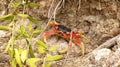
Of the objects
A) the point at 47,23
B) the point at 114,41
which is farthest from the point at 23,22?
the point at 114,41

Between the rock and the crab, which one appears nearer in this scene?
the rock

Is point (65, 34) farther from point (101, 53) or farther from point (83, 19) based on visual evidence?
point (101, 53)

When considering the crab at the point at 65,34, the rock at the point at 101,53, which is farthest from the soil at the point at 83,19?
the rock at the point at 101,53

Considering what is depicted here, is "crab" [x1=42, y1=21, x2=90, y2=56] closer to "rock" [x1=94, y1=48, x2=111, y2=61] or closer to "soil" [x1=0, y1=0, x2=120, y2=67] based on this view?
"soil" [x1=0, y1=0, x2=120, y2=67]

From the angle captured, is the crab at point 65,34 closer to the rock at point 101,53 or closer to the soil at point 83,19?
the soil at point 83,19

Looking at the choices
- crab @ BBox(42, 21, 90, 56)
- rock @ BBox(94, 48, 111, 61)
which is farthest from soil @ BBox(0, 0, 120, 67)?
rock @ BBox(94, 48, 111, 61)

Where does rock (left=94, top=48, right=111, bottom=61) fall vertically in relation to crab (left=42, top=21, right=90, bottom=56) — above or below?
below

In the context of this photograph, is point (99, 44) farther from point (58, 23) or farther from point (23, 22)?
point (23, 22)

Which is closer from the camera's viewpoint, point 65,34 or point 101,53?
point 101,53

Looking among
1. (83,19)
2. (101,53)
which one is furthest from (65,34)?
(101,53)

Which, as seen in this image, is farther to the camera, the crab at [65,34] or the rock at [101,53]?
the crab at [65,34]

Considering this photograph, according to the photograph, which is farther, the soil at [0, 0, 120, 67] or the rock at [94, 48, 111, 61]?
the soil at [0, 0, 120, 67]
